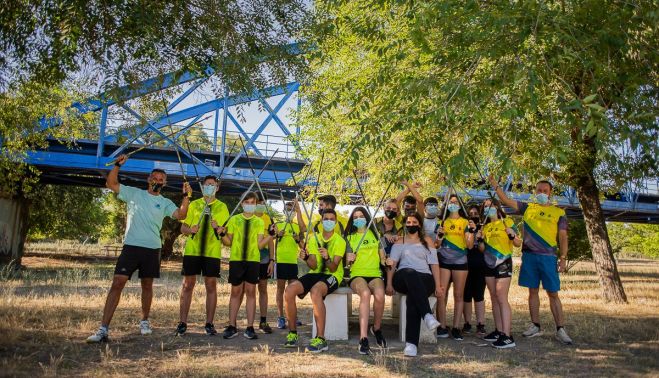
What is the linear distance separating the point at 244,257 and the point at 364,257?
4.82 ft

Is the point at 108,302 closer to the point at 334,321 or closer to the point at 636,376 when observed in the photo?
the point at 334,321

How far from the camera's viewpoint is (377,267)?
6746 mm

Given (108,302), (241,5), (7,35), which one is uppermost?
(241,5)

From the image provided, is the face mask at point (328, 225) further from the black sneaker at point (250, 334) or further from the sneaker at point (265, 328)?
the sneaker at point (265, 328)

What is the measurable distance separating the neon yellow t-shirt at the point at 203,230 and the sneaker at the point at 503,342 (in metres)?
3.45

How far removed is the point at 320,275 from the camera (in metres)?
6.62

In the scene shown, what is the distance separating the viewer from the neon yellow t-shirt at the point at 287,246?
798 centimetres

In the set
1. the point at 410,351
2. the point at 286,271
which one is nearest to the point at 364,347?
the point at 410,351

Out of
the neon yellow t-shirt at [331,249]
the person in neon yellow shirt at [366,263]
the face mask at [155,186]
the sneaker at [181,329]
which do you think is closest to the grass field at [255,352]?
the sneaker at [181,329]

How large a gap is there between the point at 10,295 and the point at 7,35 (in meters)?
4.83

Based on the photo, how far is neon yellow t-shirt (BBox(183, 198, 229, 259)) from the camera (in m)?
7.01

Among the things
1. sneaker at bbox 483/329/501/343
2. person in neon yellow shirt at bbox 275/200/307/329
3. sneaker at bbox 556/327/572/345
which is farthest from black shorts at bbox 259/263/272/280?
sneaker at bbox 556/327/572/345

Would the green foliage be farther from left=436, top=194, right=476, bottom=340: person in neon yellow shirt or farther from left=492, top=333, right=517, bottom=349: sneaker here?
left=492, top=333, right=517, bottom=349: sneaker

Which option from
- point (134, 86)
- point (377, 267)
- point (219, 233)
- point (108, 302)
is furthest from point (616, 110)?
point (108, 302)
